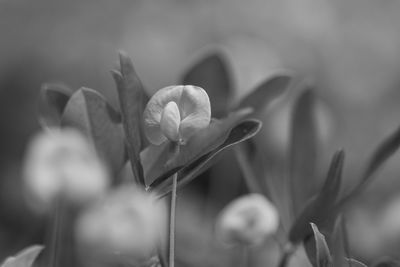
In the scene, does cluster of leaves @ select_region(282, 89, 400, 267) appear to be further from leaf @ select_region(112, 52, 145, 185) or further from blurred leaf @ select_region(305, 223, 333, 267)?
leaf @ select_region(112, 52, 145, 185)

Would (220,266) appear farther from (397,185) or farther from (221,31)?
(221,31)

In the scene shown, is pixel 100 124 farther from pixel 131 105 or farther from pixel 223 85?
pixel 223 85

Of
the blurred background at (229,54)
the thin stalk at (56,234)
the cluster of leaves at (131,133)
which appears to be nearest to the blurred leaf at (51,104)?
the cluster of leaves at (131,133)

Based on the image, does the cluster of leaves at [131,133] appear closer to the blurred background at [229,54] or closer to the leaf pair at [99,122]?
the leaf pair at [99,122]

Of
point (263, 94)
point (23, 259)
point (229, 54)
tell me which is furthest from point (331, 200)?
point (229, 54)

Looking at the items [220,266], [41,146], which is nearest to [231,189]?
[220,266]
